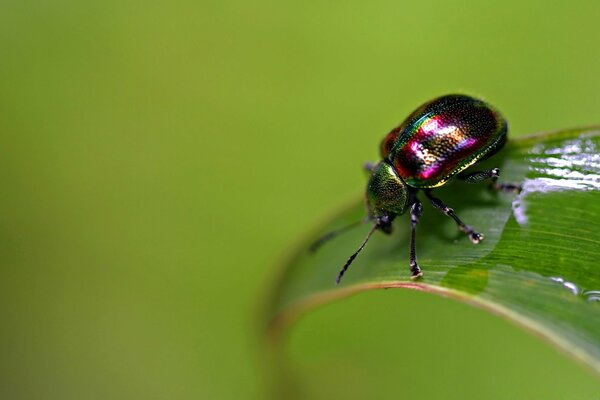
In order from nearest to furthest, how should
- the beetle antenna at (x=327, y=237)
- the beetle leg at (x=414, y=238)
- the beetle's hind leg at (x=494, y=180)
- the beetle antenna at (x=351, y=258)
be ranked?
the beetle leg at (x=414, y=238) < the beetle's hind leg at (x=494, y=180) < the beetle antenna at (x=351, y=258) < the beetle antenna at (x=327, y=237)

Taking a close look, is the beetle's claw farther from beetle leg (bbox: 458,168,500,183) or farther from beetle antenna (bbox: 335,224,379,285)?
beetle antenna (bbox: 335,224,379,285)

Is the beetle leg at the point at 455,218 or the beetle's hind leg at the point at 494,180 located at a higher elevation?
the beetle's hind leg at the point at 494,180

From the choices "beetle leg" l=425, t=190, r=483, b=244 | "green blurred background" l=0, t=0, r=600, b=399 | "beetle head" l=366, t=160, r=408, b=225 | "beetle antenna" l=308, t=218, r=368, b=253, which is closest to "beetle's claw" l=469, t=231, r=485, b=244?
"beetle leg" l=425, t=190, r=483, b=244

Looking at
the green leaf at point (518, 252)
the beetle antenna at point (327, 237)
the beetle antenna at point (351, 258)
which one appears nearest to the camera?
the green leaf at point (518, 252)

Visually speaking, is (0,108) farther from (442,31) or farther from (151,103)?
(442,31)

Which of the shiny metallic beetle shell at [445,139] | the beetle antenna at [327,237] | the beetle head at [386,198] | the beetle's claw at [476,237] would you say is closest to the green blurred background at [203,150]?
the beetle antenna at [327,237]

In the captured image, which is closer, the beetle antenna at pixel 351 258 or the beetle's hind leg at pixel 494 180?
the beetle's hind leg at pixel 494 180

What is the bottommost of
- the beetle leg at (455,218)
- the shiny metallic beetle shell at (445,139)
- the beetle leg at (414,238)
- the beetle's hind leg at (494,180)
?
the beetle leg at (414,238)

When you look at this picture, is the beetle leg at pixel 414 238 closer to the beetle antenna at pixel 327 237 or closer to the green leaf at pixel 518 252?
the green leaf at pixel 518 252
